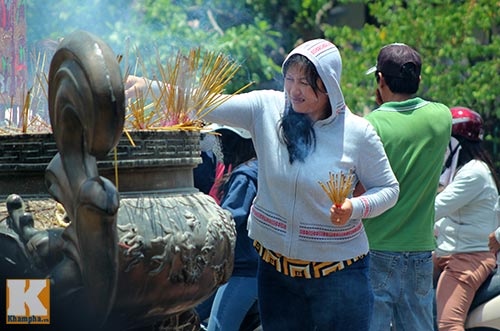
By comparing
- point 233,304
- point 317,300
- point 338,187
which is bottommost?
point 233,304

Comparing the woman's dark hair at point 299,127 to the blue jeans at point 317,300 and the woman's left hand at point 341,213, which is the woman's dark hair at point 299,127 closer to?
the woman's left hand at point 341,213

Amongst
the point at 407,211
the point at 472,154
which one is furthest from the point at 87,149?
the point at 472,154

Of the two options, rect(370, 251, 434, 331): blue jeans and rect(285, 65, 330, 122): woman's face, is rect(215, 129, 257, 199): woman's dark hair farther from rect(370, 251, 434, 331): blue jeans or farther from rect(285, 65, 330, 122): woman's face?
rect(285, 65, 330, 122): woman's face

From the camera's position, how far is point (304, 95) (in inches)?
134

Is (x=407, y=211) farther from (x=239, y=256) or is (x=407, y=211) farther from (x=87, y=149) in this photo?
(x=87, y=149)

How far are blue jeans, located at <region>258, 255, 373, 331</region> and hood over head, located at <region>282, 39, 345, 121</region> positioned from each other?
0.58m

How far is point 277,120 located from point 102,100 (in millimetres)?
1312

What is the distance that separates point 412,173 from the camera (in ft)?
13.8

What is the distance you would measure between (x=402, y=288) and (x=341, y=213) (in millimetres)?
1154

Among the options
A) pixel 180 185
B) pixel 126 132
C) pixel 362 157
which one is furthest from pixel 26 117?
pixel 362 157

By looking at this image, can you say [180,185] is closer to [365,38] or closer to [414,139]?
[414,139]

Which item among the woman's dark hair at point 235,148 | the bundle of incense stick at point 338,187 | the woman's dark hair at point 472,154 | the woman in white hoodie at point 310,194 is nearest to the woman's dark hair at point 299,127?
the woman in white hoodie at point 310,194

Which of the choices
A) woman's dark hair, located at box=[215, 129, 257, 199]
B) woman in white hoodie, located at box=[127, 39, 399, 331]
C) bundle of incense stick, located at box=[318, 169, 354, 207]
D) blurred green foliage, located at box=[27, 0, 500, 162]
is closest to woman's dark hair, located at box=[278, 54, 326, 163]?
woman in white hoodie, located at box=[127, 39, 399, 331]

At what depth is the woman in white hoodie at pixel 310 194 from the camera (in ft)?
10.9
